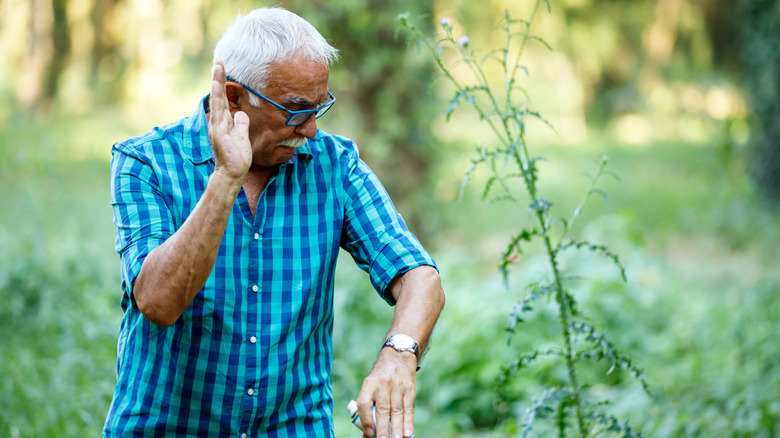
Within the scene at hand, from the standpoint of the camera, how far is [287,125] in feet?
6.46

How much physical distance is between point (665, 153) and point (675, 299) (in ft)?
32.6

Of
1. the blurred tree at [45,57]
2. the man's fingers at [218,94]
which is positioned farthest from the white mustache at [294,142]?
the blurred tree at [45,57]

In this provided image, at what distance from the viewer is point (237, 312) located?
1.98 m

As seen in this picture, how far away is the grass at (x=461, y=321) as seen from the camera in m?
3.96

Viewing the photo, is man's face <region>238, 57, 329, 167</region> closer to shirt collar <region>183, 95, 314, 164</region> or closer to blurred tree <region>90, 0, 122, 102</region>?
shirt collar <region>183, 95, 314, 164</region>

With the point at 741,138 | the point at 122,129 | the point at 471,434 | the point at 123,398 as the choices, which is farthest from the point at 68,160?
the point at 741,138

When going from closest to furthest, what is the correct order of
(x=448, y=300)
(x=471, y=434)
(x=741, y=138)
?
(x=471, y=434), (x=448, y=300), (x=741, y=138)

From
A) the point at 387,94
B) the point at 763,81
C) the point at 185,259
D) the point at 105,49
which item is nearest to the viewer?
the point at 185,259

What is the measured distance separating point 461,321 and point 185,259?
3.87 m

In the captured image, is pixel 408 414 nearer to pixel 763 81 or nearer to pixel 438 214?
pixel 438 214

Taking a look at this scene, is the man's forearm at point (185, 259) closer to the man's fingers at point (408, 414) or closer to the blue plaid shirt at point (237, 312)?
the blue plaid shirt at point (237, 312)

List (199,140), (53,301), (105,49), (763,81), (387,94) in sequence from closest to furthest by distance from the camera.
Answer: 1. (199,140)
2. (53,301)
3. (387,94)
4. (763,81)
5. (105,49)

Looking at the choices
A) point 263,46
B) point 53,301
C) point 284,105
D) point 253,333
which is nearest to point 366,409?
point 253,333

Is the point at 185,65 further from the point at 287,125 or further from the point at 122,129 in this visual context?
the point at 287,125
